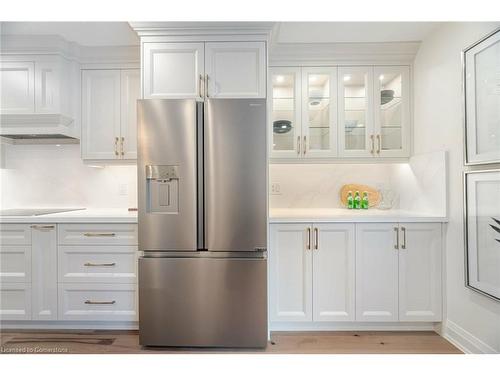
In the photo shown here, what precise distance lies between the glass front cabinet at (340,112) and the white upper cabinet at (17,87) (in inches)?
79.8

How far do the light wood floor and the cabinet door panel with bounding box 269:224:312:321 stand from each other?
0.64ft

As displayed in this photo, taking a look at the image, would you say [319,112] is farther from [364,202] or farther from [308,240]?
[308,240]

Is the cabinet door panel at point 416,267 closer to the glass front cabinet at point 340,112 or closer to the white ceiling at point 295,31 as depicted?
the glass front cabinet at point 340,112

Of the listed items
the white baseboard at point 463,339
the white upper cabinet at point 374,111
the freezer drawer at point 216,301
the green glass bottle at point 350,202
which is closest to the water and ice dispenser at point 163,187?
the freezer drawer at point 216,301

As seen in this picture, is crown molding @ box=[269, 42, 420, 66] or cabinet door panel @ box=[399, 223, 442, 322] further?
crown molding @ box=[269, 42, 420, 66]

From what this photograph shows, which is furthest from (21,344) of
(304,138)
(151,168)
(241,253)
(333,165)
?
(333,165)

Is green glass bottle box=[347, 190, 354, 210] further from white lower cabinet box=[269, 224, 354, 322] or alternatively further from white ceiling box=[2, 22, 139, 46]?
white ceiling box=[2, 22, 139, 46]

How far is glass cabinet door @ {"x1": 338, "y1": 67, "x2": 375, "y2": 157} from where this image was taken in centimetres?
243

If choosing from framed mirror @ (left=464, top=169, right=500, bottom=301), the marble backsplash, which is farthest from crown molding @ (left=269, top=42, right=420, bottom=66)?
framed mirror @ (left=464, top=169, right=500, bottom=301)

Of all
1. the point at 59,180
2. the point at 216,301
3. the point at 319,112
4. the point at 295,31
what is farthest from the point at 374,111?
the point at 59,180

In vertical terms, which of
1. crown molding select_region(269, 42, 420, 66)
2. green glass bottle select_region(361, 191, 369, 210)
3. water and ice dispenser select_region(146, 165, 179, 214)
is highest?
crown molding select_region(269, 42, 420, 66)

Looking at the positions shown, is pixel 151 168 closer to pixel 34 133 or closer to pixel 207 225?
pixel 207 225

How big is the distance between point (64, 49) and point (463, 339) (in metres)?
3.76

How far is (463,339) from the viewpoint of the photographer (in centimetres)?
191
